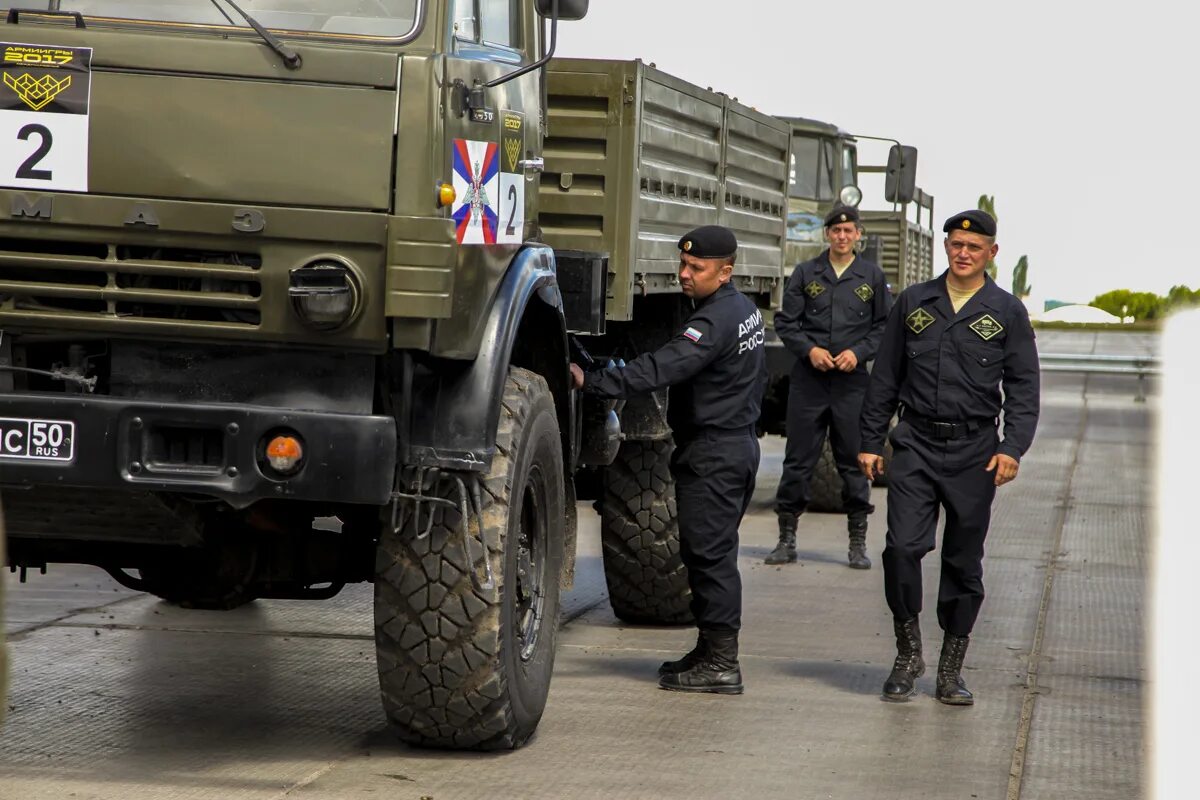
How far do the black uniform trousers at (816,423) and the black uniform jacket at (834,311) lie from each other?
120 millimetres

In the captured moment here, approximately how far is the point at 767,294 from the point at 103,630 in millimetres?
4089

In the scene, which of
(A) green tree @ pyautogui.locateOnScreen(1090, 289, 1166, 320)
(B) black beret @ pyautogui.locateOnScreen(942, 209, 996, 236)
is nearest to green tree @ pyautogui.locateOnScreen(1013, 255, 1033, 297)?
(A) green tree @ pyautogui.locateOnScreen(1090, 289, 1166, 320)

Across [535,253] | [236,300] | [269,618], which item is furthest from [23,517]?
[269,618]

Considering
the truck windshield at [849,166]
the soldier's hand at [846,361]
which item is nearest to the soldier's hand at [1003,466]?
the soldier's hand at [846,361]

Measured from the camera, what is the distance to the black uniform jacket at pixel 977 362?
6871 mm

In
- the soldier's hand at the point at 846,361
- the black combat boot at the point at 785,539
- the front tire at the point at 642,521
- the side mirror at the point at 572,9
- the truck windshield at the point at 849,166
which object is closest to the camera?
the side mirror at the point at 572,9

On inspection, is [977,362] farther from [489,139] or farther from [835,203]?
[835,203]

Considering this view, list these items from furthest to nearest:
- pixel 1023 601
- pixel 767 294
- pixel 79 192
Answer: pixel 767 294 < pixel 1023 601 < pixel 79 192

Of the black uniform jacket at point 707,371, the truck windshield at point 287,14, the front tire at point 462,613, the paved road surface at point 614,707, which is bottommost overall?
the paved road surface at point 614,707

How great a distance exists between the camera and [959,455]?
687cm

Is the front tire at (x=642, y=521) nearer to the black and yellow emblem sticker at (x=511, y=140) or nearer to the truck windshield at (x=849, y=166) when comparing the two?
the black and yellow emblem sticker at (x=511, y=140)

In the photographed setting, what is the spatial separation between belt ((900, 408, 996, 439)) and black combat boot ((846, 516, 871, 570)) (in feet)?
11.3

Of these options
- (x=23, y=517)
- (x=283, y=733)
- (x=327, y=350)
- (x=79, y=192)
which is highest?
(x=79, y=192)

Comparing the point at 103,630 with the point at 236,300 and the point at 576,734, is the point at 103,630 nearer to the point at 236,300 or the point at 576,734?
the point at 576,734
